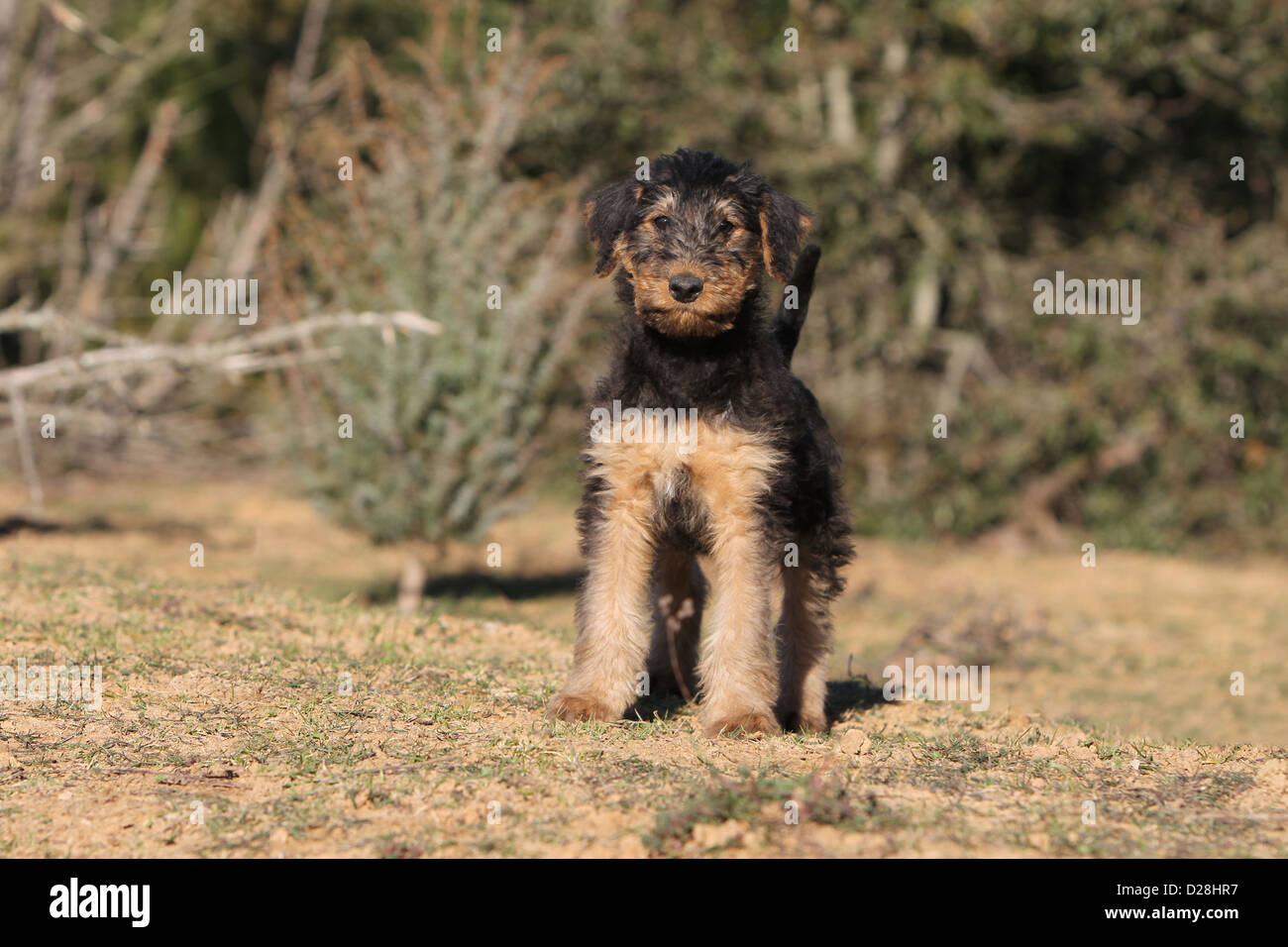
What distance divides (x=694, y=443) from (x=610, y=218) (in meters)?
1.13

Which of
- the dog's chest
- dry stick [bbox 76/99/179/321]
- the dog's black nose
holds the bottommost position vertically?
the dog's chest

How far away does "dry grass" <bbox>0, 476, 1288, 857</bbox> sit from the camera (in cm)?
469

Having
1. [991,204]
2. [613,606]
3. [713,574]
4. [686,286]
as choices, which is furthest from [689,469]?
[991,204]

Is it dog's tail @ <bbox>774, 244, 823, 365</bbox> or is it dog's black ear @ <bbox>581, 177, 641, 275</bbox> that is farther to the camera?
dog's tail @ <bbox>774, 244, 823, 365</bbox>

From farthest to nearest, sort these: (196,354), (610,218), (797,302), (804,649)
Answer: (196,354), (797,302), (804,649), (610,218)

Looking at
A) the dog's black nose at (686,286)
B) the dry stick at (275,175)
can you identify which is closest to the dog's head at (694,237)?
the dog's black nose at (686,286)

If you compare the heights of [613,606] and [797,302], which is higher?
[797,302]

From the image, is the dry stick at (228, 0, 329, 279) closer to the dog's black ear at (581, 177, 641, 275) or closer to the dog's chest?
the dog's black ear at (581, 177, 641, 275)

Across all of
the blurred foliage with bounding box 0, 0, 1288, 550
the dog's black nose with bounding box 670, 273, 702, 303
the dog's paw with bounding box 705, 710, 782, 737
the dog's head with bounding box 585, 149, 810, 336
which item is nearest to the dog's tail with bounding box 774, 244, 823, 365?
the dog's head with bounding box 585, 149, 810, 336

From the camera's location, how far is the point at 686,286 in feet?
18.2

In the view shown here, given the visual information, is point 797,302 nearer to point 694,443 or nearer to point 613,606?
point 694,443

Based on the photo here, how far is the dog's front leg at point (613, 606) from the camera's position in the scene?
229 inches

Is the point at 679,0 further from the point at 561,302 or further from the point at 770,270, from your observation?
the point at 770,270

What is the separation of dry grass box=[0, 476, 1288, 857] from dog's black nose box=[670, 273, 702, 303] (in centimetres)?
180
